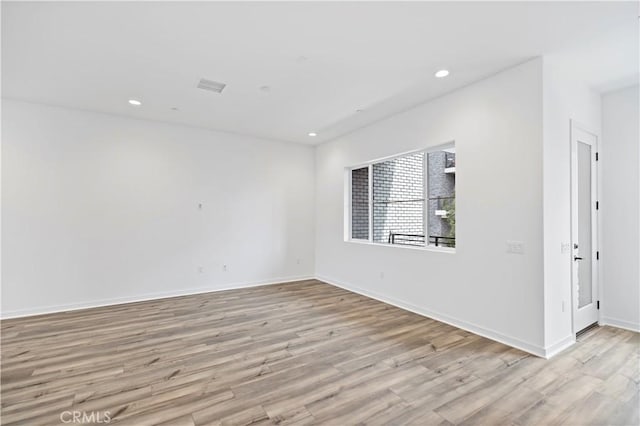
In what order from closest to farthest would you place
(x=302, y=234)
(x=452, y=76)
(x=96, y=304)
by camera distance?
(x=452, y=76)
(x=96, y=304)
(x=302, y=234)

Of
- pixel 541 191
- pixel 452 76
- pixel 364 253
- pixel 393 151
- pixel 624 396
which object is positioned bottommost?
pixel 624 396

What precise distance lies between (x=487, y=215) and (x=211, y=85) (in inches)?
142

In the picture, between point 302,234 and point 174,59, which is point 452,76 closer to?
point 174,59

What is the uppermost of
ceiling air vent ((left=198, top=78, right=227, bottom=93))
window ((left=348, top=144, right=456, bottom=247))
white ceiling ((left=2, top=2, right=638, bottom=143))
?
ceiling air vent ((left=198, top=78, right=227, bottom=93))

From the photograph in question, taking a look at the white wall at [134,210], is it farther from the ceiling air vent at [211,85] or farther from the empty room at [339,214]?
the ceiling air vent at [211,85]

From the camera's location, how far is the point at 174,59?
2945mm

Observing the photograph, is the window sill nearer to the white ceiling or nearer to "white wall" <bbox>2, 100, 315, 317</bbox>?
"white wall" <bbox>2, 100, 315, 317</bbox>

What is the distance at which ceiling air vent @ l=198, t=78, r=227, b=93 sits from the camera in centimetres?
346

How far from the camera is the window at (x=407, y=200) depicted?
13.1 ft

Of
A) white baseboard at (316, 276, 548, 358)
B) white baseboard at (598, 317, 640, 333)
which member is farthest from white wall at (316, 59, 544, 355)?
white baseboard at (598, 317, 640, 333)

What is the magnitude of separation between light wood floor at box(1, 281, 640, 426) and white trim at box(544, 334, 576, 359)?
0.08m

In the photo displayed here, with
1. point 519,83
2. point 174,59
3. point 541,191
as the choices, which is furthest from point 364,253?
point 174,59

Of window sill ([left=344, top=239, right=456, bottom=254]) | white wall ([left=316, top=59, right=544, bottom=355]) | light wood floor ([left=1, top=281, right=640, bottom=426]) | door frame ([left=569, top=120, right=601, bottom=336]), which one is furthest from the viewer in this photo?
window sill ([left=344, top=239, right=456, bottom=254])

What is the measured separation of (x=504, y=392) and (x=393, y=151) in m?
3.31
